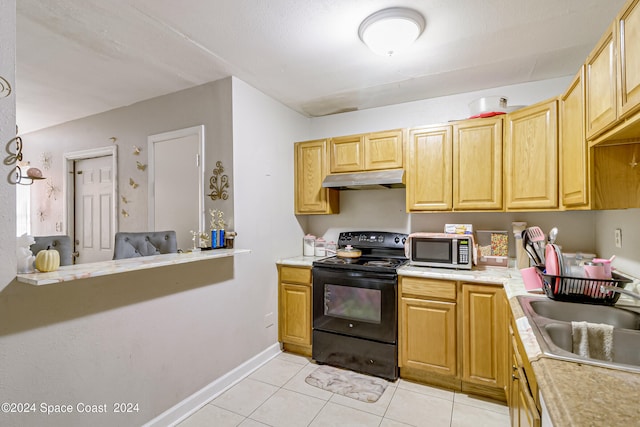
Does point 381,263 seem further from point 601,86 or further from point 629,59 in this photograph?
point 629,59

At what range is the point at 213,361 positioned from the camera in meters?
2.25

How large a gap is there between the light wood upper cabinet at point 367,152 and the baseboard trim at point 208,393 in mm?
1931

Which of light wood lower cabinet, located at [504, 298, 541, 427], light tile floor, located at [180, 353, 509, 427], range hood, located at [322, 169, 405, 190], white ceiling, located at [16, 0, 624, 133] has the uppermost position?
white ceiling, located at [16, 0, 624, 133]

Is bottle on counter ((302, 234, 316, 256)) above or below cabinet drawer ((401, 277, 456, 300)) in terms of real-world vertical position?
above

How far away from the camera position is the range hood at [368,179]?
260 cm

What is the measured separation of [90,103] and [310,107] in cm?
230

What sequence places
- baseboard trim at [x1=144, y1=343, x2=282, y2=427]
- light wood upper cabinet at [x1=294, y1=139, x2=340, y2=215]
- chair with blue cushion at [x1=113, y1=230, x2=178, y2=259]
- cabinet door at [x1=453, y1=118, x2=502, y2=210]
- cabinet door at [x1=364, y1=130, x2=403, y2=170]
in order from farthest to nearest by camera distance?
light wood upper cabinet at [x1=294, y1=139, x2=340, y2=215] < cabinet door at [x1=364, y1=130, x2=403, y2=170] < cabinet door at [x1=453, y1=118, x2=502, y2=210] < chair with blue cushion at [x1=113, y1=230, x2=178, y2=259] < baseboard trim at [x1=144, y1=343, x2=282, y2=427]

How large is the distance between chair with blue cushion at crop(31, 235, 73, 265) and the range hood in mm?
2068

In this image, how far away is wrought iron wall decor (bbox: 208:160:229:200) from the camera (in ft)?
8.02

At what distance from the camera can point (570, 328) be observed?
1.23m

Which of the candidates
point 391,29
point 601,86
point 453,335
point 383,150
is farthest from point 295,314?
point 601,86

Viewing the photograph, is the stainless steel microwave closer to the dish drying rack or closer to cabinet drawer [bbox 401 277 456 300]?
cabinet drawer [bbox 401 277 456 300]

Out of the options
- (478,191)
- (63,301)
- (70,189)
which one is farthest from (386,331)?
(70,189)

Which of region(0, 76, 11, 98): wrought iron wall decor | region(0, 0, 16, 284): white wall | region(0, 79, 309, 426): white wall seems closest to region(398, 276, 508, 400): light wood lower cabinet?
region(0, 79, 309, 426): white wall
